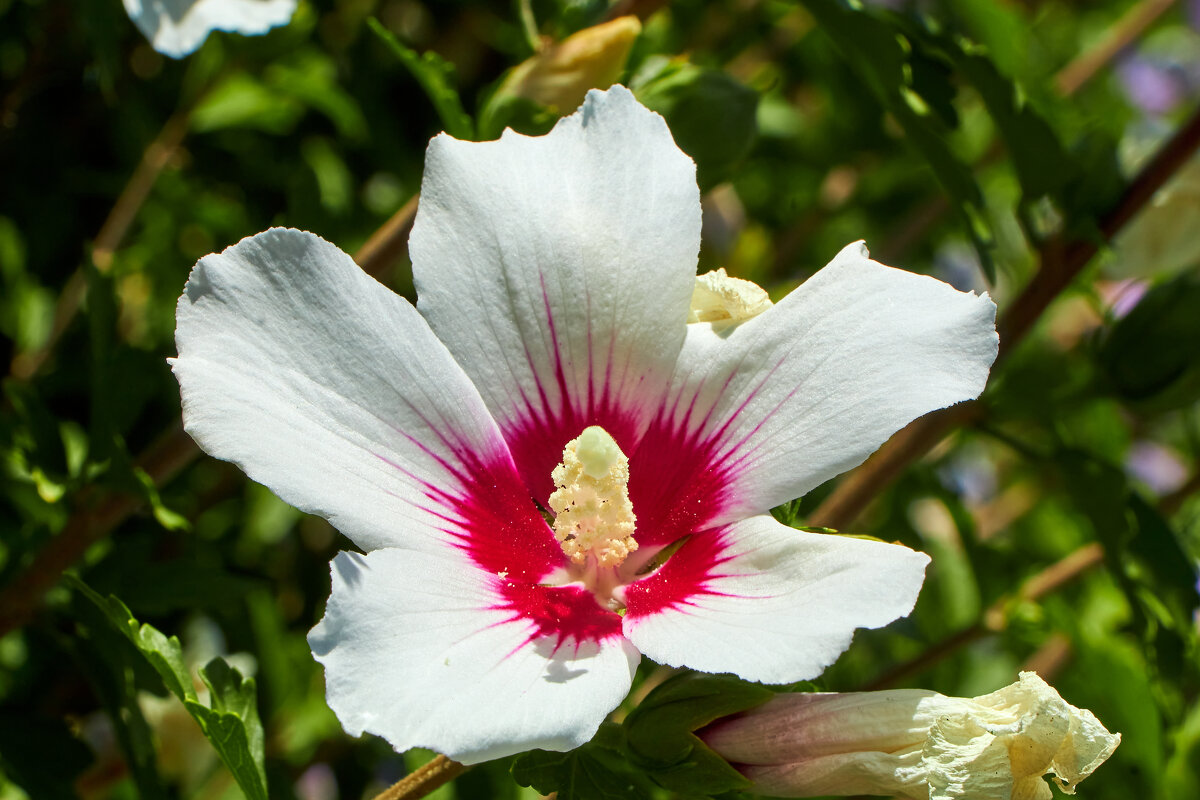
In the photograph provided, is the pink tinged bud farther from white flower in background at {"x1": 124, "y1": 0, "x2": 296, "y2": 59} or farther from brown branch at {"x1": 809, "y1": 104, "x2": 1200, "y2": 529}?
brown branch at {"x1": 809, "y1": 104, "x2": 1200, "y2": 529}

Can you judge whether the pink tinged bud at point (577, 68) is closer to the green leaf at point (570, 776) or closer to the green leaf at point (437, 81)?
the green leaf at point (437, 81)

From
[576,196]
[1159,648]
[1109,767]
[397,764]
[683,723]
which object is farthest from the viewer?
[397,764]

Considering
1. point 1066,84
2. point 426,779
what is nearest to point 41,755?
point 426,779

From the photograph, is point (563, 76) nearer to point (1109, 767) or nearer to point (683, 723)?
point (683, 723)

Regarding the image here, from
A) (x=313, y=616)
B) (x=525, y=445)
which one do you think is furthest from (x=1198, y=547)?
(x=313, y=616)

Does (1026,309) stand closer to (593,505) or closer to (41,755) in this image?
(593,505)

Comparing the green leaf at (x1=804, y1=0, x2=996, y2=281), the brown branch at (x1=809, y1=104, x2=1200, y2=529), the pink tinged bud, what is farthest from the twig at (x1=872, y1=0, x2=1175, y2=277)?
the pink tinged bud

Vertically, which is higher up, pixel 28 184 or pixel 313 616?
pixel 28 184
